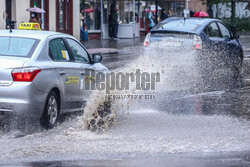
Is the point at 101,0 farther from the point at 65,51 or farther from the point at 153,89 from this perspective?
Result: the point at 65,51

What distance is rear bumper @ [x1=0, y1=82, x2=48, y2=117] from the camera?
8.69m

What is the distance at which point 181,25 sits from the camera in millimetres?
16609

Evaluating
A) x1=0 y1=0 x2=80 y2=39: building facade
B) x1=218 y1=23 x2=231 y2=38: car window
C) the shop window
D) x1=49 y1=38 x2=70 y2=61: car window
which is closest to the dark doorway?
x1=0 y1=0 x2=80 y2=39: building facade

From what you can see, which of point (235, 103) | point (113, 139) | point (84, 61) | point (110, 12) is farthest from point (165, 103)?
point (110, 12)

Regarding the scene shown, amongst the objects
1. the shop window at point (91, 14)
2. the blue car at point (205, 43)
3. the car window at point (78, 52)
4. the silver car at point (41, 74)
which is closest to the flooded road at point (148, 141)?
the silver car at point (41, 74)

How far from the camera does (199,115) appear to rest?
35.4 feet

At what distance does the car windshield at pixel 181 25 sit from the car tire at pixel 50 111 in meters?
7.33

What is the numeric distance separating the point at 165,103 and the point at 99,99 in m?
3.00

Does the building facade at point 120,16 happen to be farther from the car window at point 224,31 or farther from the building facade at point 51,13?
the car window at point 224,31

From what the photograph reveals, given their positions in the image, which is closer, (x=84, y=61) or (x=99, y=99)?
(x=99, y=99)

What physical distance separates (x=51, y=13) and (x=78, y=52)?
26483 millimetres

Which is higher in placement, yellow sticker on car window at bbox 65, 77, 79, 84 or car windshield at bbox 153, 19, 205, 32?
car windshield at bbox 153, 19, 205, 32

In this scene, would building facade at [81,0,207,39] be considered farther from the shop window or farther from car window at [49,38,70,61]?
car window at [49,38,70,61]

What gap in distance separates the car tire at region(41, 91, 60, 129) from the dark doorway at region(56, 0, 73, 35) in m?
28.2
